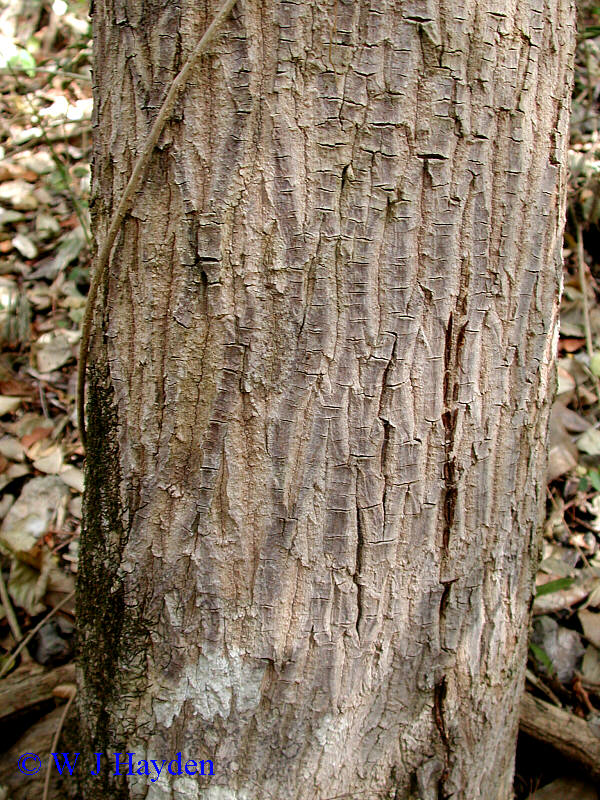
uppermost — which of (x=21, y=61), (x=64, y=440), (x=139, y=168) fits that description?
(x=21, y=61)

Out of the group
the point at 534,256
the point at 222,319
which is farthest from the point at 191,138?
Answer: the point at 534,256

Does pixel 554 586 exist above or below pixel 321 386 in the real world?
below

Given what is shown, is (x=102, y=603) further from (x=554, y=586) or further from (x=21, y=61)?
(x=21, y=61)

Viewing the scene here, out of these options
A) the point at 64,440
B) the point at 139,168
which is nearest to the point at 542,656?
the point at 139,168

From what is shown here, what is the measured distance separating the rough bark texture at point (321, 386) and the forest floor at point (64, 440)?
50cm

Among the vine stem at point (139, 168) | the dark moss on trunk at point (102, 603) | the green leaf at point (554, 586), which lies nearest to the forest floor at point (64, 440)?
the green leaf at point (554, 586)

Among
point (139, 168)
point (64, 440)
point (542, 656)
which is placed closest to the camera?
point (139, 168)

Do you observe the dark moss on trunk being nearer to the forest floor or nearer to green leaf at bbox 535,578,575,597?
the forest floor

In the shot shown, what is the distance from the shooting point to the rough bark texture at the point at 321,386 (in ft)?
3.13

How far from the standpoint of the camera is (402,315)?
1.02 metres

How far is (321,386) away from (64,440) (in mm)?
1595

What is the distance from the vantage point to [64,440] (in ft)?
7.70

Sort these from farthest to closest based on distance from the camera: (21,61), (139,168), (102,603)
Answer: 1. (21,61)
2. (102,603)
3. (139,168)

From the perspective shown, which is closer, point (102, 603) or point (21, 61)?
point (102, 603)
